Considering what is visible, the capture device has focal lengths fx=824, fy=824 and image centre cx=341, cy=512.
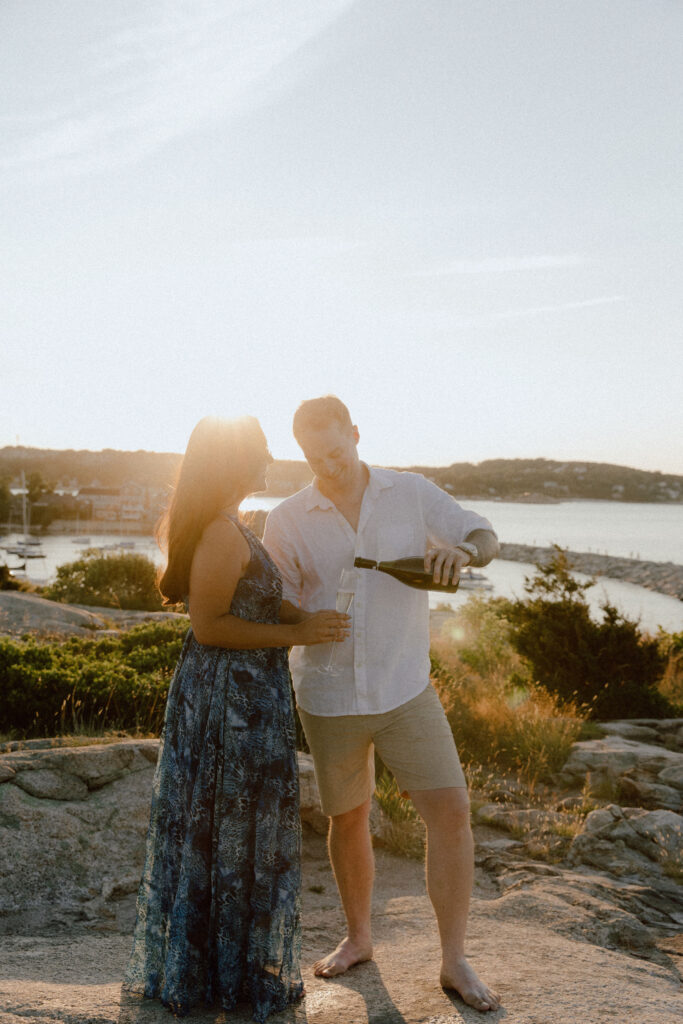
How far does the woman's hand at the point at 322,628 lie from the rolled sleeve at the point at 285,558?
35 centimetres

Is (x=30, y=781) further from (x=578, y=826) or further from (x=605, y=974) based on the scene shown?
(x=578, y=826)

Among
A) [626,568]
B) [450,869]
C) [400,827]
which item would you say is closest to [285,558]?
[450,869]

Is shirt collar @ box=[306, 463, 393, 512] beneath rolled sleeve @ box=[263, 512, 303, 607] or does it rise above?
above

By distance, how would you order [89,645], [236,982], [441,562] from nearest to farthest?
[236,982]
[441,562]
[89,645]

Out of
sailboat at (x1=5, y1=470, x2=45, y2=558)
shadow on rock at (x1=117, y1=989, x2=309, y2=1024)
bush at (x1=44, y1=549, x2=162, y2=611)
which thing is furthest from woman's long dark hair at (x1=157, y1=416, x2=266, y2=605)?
sailboat at (x1=5, y1=470, x2=45, y2=558)

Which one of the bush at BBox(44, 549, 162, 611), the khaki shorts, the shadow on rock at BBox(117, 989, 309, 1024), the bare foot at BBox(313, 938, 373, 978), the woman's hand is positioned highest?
the woman's hand

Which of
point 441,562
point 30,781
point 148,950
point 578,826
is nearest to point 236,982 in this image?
point 148,950

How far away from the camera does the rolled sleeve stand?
3.20 metres

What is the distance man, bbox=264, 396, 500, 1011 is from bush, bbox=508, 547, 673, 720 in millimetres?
7074

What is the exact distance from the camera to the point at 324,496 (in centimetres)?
328

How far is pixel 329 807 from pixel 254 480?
4.31 feet

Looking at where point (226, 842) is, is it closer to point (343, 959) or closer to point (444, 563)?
point (343, 959)

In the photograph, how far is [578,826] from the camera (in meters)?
5.68

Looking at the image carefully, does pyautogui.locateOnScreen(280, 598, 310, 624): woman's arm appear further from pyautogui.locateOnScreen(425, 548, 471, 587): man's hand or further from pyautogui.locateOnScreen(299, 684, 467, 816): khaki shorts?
pyautogui.locateOnScreen(425, 548, 471, 587): man's hand
